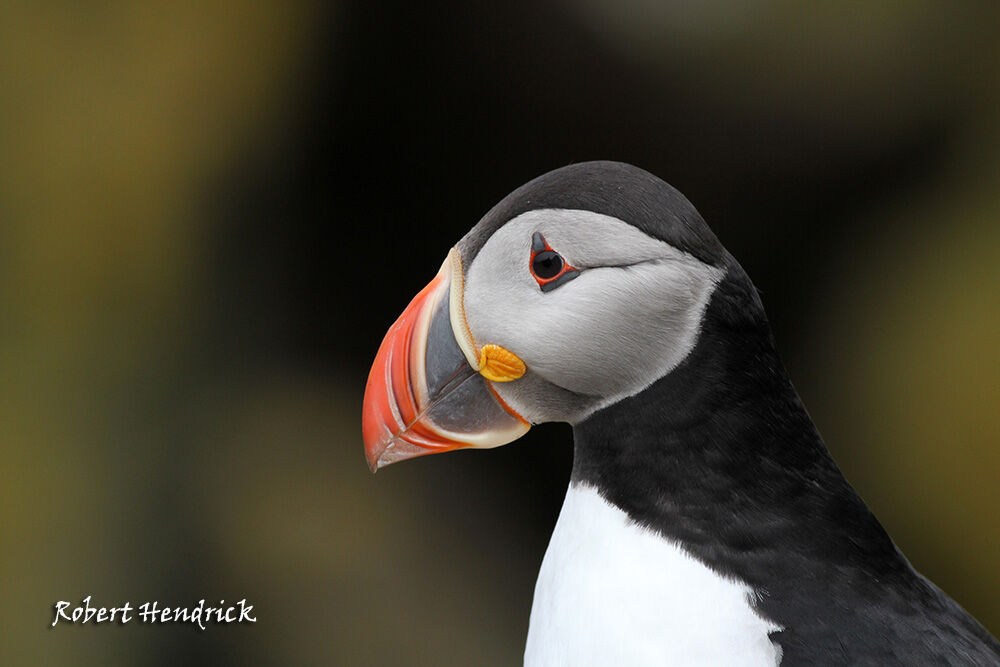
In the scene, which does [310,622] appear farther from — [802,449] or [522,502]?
[802,449]

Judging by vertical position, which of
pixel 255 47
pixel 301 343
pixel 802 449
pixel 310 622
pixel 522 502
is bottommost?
A: pixel 310 622

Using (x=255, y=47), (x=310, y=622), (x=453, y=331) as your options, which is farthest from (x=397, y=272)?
(x=453, y=331)

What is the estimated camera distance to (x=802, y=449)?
45.0 inches

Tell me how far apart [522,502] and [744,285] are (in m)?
1.93

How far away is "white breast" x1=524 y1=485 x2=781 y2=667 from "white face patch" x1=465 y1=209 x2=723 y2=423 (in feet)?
0.52

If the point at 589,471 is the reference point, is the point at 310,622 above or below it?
below

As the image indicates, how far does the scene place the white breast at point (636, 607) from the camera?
1052 millimetres

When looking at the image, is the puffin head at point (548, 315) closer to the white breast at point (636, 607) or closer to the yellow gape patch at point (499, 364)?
the yellow gape patch at point (499, 364)

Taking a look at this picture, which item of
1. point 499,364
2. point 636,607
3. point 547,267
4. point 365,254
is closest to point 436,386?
A: point 499,364

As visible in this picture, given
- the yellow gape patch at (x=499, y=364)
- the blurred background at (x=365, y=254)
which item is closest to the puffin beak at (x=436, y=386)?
the yellow gape patch at (x=499, y=364)

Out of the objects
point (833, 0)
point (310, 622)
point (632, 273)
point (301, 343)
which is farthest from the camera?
point (301, 343)

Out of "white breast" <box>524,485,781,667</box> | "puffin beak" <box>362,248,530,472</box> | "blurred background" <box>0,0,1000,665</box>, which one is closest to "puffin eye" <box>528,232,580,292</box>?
"puffin beak" <box>362,248,530,472</box>

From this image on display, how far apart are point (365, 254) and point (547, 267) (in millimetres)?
1826

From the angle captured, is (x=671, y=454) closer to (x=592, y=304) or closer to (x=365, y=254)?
(x=592, y=304)
